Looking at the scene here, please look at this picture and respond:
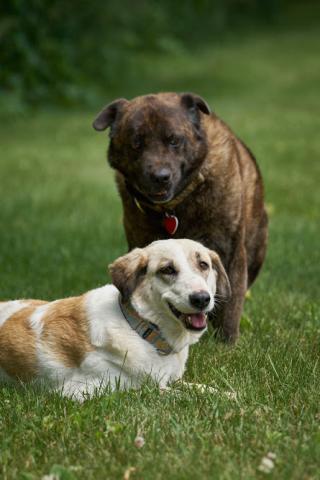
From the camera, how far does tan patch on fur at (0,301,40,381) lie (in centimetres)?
486

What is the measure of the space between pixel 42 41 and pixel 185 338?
1804 centimetres

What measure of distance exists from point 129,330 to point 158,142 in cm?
171

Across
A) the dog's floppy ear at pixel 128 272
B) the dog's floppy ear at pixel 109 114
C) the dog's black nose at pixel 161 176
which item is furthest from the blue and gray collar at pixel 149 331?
the dog's floppy ear at pixel 109 114

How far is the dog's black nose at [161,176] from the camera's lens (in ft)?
18.8

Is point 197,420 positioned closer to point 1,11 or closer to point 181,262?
point 181,262

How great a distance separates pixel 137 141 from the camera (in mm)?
5973

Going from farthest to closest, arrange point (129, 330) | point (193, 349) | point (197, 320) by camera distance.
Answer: point (193, 349) → point (129, 330) → point (197, 320)

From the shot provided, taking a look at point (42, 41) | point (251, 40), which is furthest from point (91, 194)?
point (251, 40)

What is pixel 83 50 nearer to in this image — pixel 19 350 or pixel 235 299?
pixel 235 299

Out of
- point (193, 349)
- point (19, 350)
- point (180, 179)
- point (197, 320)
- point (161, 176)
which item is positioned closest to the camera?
point (197, 320)

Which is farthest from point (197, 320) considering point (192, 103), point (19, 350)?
point (192, 103)

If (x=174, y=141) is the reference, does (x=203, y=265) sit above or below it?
below

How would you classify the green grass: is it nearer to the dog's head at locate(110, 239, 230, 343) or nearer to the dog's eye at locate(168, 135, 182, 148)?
the dog's head at locate(110, 239, 230, 343)

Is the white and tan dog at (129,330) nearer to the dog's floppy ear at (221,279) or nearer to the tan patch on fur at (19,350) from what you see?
the tan patch on fur at (19,350)
